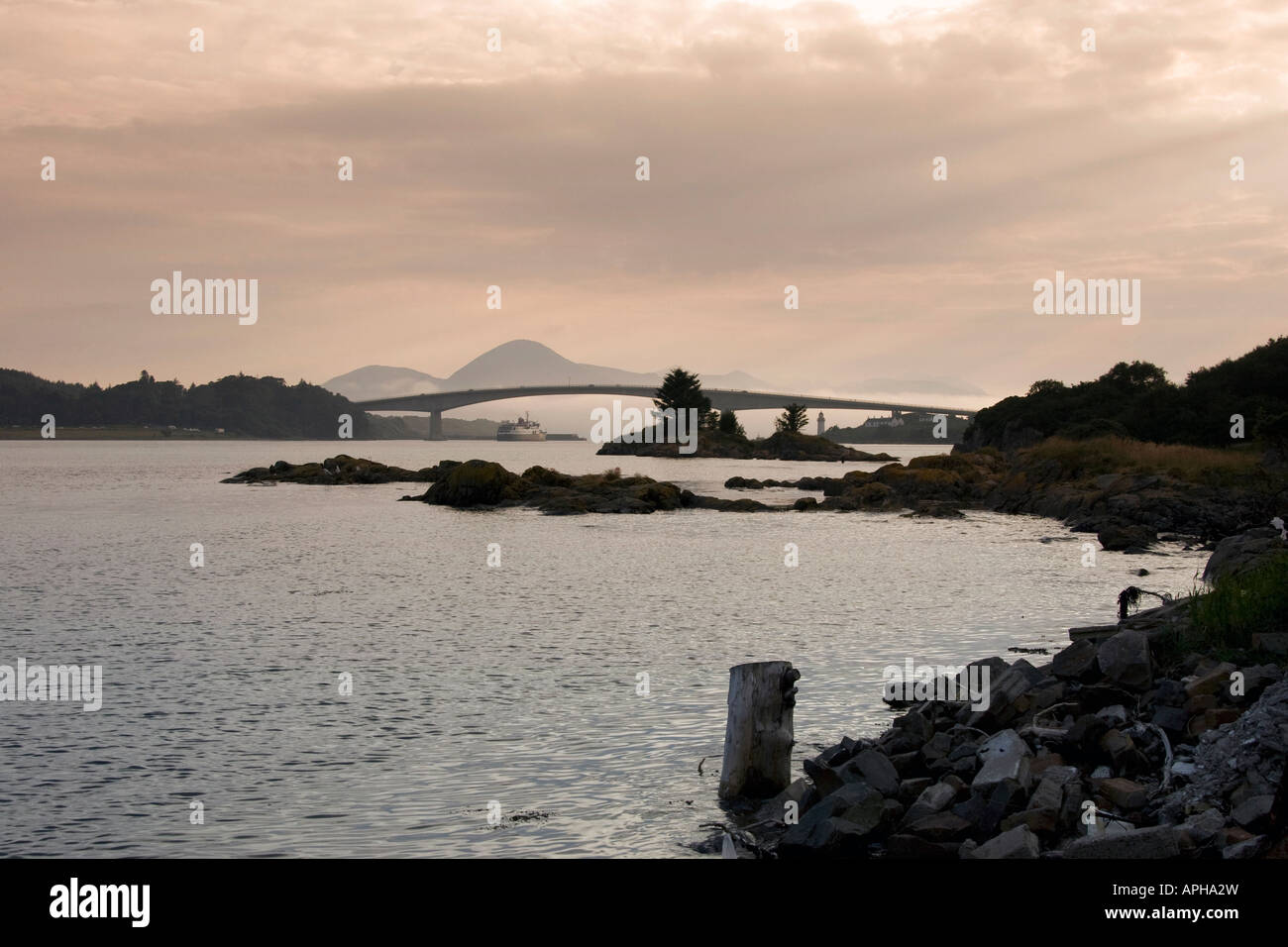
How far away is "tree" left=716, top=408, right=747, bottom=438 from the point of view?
181m

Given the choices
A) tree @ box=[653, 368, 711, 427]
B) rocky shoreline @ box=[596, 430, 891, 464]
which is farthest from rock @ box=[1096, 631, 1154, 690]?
tree @ box=[653, 368, 711, 427]

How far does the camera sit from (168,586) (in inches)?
1089

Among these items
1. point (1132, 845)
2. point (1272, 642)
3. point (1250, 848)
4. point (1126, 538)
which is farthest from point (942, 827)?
point (1126, 538)

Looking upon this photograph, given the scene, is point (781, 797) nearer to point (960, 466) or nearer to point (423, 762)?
point (423, 762)

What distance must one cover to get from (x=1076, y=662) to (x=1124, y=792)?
3845 millimetres

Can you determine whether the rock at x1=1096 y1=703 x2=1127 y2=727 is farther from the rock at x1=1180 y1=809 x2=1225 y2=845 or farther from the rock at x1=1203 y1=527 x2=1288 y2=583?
the rock at x1=1203 y1=527 x2=1288 y2=583

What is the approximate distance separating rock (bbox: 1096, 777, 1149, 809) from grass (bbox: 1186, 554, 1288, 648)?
15.8 ft

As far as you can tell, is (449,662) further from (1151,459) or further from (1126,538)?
(1151,459)

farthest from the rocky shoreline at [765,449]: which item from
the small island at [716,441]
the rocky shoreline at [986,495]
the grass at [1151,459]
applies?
the grass at [1151,459]

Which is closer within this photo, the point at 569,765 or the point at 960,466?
the point at 569,765
